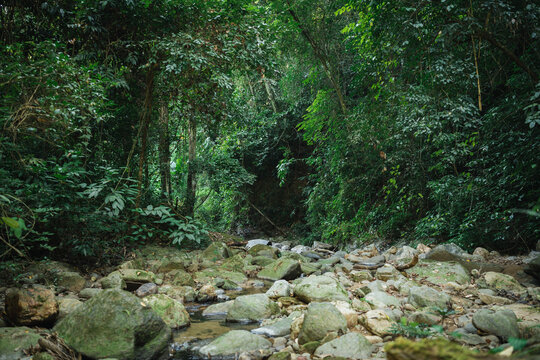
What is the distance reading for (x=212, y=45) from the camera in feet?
16.7

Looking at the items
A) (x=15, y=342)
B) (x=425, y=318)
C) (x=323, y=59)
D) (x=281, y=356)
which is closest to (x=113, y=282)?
(x=15, y=342)

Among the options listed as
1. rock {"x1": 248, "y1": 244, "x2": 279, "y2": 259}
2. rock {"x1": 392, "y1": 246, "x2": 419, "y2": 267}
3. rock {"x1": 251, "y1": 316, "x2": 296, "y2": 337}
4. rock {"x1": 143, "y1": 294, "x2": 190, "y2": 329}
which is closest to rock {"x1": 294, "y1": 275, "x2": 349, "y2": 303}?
rock {"x1": 251, "y1": 316, "x2": 296, "y2": 337}

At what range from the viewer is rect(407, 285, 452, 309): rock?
3.04m

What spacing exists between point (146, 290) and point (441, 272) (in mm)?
3735

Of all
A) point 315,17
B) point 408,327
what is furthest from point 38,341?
point 315,17

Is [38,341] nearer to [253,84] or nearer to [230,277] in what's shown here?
[230,277]

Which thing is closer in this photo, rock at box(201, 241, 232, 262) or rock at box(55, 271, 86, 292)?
rock at box(55, 271, 86, 292)

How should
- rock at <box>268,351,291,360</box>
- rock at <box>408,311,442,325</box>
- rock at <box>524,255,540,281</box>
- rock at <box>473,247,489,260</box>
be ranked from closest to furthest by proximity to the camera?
rock at <box>268,351,291,360</box> < rock at <box>408,311,442,325</box> < rock at <box>524,255,540,281</box> < rock at <box>473,247,489,260</box>

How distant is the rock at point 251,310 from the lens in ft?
11.4

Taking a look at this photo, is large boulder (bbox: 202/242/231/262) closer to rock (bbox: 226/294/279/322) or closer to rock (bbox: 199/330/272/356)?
rock (bbox: 226/294/279/322)

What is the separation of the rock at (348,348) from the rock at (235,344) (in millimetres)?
538

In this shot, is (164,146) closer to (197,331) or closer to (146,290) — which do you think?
(146,290)

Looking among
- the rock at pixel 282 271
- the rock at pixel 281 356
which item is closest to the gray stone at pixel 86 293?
the rock at pixel 281 356

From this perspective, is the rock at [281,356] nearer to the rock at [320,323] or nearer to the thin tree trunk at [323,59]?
the rock at [320,323]
